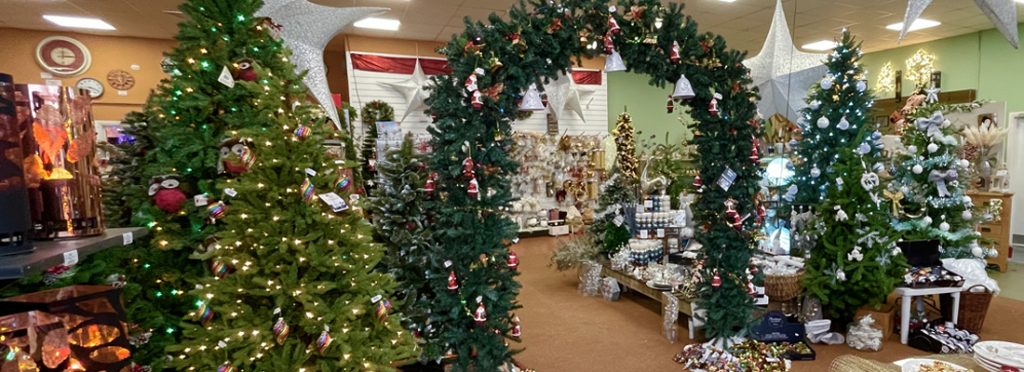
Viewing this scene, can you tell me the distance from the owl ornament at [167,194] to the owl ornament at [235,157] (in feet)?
0.77

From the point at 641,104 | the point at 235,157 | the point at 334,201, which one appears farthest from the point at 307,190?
the point at 641,104

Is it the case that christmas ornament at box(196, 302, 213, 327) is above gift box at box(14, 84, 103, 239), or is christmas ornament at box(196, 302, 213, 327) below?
below

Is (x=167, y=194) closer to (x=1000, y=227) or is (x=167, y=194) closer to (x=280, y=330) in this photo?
(x=280, y=330)

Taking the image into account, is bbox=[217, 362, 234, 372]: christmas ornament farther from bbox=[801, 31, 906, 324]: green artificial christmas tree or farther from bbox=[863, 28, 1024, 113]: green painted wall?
bbox=[863, 28, 1024, 113]: green painted wall

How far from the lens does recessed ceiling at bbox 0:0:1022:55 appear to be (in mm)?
5867

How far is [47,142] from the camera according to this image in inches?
49.8

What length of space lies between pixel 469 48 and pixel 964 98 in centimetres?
979

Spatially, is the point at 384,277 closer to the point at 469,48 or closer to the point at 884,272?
the point at 469,48

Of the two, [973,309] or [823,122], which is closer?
[973,309]

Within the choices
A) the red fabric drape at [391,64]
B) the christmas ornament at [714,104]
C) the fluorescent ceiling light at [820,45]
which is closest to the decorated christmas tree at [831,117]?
the christmas ornament at [714,104]

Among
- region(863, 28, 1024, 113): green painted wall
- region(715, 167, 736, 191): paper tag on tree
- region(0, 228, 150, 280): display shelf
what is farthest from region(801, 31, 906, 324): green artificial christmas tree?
region(863, 28, 1024, 113): green painted wall

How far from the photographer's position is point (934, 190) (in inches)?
169

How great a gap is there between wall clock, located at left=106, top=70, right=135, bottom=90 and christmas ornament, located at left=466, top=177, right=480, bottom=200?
7.80m

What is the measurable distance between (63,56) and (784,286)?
9998 millimetres
